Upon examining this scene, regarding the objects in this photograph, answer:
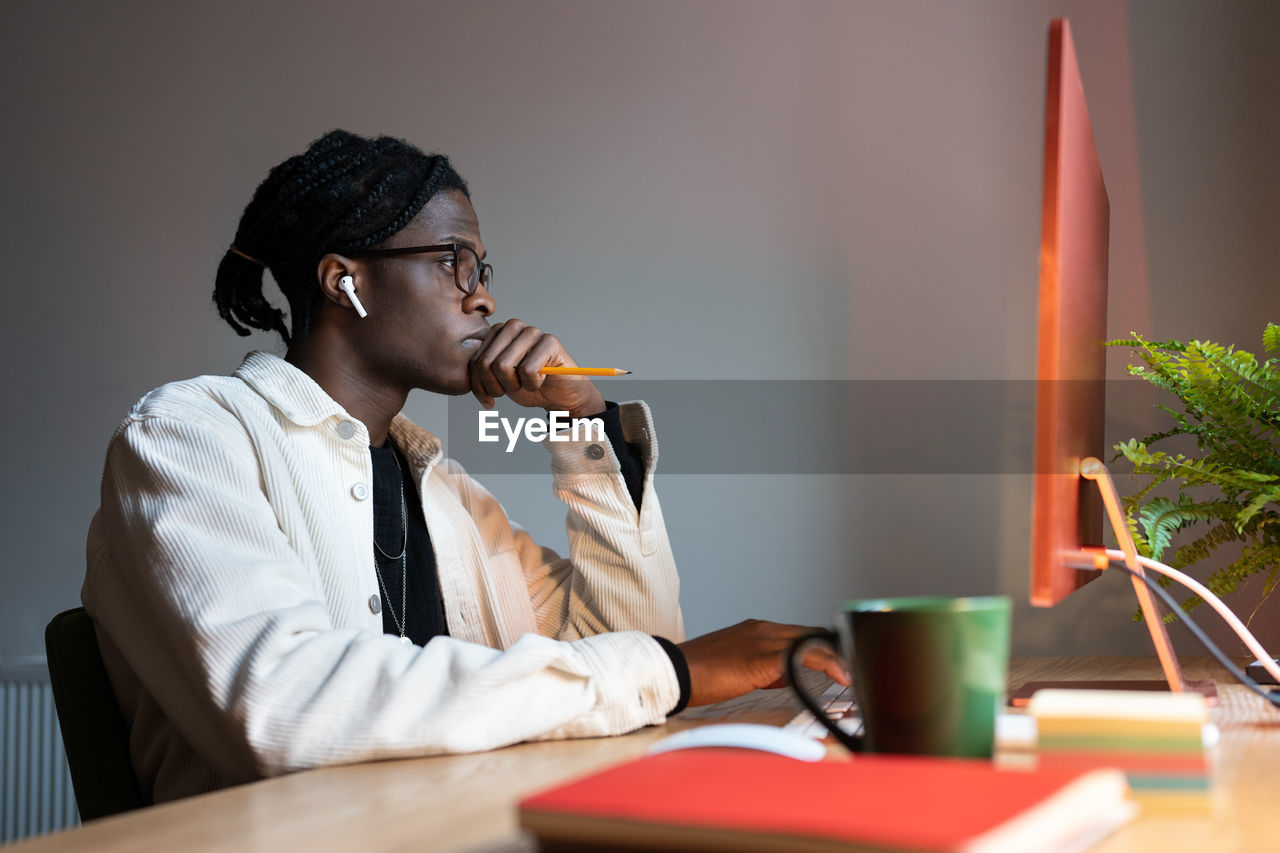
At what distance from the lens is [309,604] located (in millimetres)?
845

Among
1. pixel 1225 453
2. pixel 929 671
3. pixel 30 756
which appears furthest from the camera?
pixel 30 756

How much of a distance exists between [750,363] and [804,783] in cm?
157

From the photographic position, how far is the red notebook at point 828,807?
376 mm

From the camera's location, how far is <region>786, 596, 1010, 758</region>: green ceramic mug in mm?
521

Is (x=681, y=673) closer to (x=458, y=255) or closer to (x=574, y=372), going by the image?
(x=574, y=372)

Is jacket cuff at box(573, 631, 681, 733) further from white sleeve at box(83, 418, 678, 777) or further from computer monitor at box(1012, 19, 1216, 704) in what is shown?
computer monitor at box(1012, 19, 1216, 704)

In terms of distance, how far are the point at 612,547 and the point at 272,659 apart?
2.16ft

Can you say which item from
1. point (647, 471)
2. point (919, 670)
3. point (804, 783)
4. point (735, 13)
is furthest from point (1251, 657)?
point (735, 13)

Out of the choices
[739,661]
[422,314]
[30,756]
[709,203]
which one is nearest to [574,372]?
[422,314]

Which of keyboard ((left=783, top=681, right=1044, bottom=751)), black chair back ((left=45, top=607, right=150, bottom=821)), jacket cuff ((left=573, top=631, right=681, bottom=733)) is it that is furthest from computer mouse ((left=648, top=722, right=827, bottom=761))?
black chair back ((left=45, top=607, right=150, bottom=821))

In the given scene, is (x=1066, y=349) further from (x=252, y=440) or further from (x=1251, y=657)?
(x=1251, y=657)

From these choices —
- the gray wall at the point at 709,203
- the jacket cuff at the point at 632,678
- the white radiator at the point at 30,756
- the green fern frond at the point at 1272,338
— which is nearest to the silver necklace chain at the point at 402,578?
the jacket cuff at the point at 632,678

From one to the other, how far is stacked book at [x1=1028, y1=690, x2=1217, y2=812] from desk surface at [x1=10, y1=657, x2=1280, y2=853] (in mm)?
16

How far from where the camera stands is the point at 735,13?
2031 millimetres
